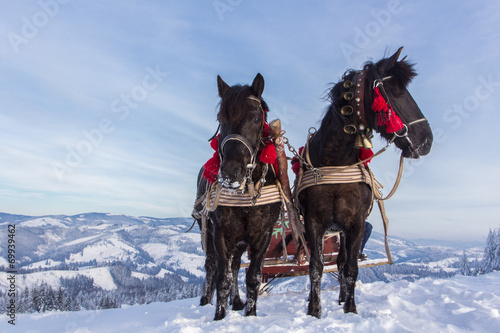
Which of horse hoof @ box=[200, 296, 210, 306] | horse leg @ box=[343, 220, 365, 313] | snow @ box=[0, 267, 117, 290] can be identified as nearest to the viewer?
horse leg @ box=[343, 220, 365, 313]

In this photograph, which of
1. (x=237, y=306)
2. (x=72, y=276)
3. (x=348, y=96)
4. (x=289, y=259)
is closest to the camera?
(x=348, y=96)

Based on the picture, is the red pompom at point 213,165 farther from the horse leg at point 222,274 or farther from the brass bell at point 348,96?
the brass bell at point 348,96

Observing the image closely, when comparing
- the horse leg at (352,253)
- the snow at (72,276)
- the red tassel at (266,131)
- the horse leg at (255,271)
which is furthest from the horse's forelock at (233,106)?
the snow at (72,276)

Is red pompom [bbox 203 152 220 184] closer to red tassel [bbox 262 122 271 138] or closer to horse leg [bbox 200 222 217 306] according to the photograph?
red tassel [bbox 262 122 271 138]

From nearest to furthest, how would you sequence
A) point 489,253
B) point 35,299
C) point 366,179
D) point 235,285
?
point 366,179, point 235,285, point 35,299, point 489,253

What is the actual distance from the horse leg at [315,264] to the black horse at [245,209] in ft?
2.10

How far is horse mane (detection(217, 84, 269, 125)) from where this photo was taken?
165 inches

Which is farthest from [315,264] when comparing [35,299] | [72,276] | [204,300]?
[72,276]

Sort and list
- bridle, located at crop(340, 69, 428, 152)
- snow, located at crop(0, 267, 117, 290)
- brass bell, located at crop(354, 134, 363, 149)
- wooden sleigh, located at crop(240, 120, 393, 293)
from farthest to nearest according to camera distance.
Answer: snow, located at crop(0, 267, 117, 290), wooden sleigh, located at crop(240, 120, 393, 293), brass bell, located at crop(354, 134, 363, 149), bridle, located at crop(340, 69, 428, 152)

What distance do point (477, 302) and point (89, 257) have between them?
159 meters

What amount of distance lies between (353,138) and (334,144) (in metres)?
0.31

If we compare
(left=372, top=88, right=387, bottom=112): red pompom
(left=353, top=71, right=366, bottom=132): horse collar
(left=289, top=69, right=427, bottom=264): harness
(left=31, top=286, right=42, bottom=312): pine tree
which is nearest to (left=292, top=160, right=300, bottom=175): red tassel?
(left=289, top=69, right=427, bottom=264): harness

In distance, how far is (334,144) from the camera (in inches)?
197

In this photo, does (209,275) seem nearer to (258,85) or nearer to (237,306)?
(237,306)
